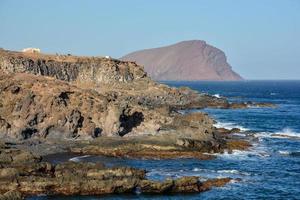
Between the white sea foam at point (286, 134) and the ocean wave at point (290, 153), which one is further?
the white sea foam at point (286, 134)

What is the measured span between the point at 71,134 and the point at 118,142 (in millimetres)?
5974

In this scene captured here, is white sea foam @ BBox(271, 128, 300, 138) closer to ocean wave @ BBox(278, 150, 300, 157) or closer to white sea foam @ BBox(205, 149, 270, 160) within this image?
ocean wave @ BBox(278, 150, 300, 157)

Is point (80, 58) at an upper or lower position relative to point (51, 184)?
upper

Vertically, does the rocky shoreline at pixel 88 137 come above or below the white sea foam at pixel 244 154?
above

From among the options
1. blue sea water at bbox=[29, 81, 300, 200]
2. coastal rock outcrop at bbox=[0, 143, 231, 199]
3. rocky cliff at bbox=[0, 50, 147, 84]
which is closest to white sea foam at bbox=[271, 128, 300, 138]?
blue sea water at bbox=[29, 81, 300, 200]

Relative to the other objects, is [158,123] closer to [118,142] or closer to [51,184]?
[118,142]

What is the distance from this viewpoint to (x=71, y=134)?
68.3 meters

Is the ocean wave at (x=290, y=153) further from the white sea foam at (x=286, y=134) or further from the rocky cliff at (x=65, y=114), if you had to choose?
the white sea foam at (x=286, y=134)

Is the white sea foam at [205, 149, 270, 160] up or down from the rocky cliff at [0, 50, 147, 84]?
down

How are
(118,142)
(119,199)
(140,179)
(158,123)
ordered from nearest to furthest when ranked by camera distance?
1. (119,199)
2. (140,179)
3. (118,142)
4. (158,123)

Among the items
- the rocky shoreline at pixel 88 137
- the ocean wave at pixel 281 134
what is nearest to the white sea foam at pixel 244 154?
the rocky shoreline at pixel 88 137

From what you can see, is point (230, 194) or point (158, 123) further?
point (158, 123)

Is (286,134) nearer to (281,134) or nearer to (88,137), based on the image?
(281,134)

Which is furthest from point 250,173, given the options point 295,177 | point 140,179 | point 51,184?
point 51,184
